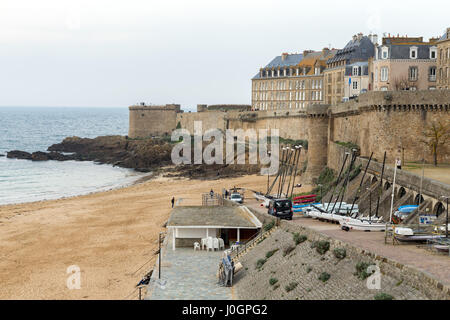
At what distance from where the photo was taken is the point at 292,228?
2348cm

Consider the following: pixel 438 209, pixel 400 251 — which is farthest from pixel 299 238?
pixel 438 209

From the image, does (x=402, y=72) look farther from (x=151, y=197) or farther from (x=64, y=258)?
(x=64, y=258)

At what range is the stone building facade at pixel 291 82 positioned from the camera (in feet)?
227

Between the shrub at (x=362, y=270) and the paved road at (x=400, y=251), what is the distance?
2.00 ft

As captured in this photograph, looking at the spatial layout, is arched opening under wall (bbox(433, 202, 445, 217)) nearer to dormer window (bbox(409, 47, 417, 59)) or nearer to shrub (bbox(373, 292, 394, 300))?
shrub (bbox(373, 292, 394, 300))

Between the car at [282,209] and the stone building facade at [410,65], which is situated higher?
the stone building facade at [410,65]

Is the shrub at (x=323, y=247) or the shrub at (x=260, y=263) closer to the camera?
the shrub at (x=323, y=247)

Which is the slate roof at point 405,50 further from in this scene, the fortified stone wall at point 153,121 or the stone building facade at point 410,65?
the fortified stone wall at point 153,121

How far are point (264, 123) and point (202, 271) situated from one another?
42.9 meters

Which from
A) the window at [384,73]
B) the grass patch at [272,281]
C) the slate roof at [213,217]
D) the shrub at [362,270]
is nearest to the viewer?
the shrub at [362,270]

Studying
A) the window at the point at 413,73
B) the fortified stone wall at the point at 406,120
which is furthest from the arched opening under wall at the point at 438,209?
the window at the point at 413,73

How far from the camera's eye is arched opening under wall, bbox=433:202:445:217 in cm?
2308

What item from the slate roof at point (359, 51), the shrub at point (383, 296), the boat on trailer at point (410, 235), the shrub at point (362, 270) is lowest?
the shrub at point (383, 296)
